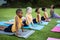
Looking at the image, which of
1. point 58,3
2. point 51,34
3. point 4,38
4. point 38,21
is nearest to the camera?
point 4,38

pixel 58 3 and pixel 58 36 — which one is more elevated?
pixel 58 3

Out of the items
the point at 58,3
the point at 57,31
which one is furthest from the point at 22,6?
the point at 57,31

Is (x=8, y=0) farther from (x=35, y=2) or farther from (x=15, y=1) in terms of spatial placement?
(x=35, y=2)

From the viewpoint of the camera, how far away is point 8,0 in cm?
1036

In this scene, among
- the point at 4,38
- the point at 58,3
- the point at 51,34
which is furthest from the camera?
the point at 58,3

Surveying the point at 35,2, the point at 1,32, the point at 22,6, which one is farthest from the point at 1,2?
the point at 1,32

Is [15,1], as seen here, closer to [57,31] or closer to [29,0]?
[29,0]

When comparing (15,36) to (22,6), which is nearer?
(15,36)

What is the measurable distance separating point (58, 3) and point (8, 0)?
3.15 m

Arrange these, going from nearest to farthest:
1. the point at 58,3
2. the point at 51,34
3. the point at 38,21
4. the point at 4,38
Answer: the point at 4,38 → the point at 51,34 → the point at 38,21 → the point at 58,3

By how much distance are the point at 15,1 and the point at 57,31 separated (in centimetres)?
643

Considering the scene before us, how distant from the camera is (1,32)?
427cm

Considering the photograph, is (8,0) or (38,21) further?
(8,0)

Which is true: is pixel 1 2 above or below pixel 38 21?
above
